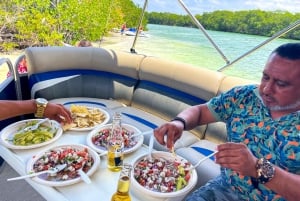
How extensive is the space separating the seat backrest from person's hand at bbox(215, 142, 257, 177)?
195 centimetres

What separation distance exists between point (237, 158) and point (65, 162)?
0.72m

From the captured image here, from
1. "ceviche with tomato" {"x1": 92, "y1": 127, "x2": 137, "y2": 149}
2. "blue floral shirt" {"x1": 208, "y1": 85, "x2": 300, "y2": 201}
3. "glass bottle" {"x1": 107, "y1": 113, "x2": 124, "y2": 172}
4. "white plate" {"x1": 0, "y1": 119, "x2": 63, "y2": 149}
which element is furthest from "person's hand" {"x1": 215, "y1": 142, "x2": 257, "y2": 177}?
"white plate" {"x1": 0, "y1": 119, "x2": 63, "y2": 149}

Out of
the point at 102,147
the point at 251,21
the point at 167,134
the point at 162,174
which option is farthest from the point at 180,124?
the point at 251,21

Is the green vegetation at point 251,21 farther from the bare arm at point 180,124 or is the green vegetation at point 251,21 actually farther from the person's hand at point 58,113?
the person's hand at point 58,113

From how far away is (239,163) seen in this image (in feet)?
3.15

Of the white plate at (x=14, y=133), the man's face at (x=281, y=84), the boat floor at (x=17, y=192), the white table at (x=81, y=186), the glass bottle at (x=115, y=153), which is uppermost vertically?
the man's face at (x=281, y=84)

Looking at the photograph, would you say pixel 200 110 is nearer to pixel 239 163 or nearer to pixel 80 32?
pixel 239 163

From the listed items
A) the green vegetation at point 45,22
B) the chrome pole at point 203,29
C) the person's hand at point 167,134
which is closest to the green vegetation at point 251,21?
the chrome pole at point 203,29

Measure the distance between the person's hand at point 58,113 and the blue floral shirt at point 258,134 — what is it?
892 mm

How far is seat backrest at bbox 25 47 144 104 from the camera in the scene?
103 inches

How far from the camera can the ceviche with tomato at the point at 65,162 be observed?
1083 mm

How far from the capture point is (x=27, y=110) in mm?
1415

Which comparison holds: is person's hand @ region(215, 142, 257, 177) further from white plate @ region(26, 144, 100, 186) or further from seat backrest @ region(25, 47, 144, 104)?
seat backrest @ region(25, 47, 144, 104)

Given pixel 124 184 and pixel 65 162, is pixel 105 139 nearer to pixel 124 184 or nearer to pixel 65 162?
pixel 65 162
